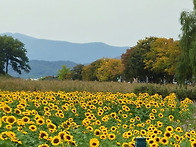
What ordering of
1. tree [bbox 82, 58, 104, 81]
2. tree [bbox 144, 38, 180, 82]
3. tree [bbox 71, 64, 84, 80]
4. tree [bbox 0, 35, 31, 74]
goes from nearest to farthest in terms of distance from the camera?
tree [bbox 144, 38, 180, 82], tree [bbox 0, 35, 31, 74], tree [bbox 82, 58, 104, 81], tree [bbox 71, 64, 84, 80]

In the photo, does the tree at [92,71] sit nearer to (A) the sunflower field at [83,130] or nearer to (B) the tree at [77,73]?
(B) the tree at [77,73]

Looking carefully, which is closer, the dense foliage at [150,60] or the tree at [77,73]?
the dense foliage at [150,60]

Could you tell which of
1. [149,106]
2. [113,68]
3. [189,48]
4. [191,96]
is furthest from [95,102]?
[113,68]

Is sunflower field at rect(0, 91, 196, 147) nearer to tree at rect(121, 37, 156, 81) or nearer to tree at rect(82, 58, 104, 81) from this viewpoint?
tree at rect(121, 37, 156, 81)

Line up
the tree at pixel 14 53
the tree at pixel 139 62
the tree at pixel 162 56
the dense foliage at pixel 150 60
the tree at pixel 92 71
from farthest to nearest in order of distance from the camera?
the tree at pixel 92 71
the tree at pixel 14 53
the tree at pixel 139 62
the dense foliage at pixel 150 60
the tree at pixel 162 56

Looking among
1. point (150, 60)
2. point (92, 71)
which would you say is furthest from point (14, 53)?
point (92, 71)

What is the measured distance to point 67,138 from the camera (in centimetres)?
454

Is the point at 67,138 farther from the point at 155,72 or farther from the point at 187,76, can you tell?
the point at 155,72

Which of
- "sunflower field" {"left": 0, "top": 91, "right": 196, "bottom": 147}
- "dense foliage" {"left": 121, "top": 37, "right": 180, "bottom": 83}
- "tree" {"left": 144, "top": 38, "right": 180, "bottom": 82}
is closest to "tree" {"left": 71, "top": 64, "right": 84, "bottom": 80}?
"dense foliage" {"left": 121, "top": 37, "right": 180, "bottom": 83}

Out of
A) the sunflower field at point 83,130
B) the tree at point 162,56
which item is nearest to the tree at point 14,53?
the tree at point 162,56

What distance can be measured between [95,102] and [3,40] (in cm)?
6337

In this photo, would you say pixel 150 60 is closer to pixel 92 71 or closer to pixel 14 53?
pixel 14 53

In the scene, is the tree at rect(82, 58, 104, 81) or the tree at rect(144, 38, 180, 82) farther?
the tree at rect(82, 58, 104, 81)

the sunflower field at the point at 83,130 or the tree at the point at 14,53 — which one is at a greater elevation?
the tree at the point at 14,53
